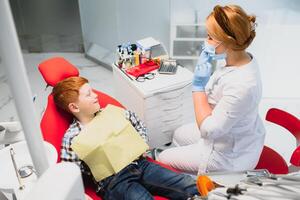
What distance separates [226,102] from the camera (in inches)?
59.8

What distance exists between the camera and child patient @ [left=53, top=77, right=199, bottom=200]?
1664 millimetres

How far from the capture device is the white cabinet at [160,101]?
2.12 meters

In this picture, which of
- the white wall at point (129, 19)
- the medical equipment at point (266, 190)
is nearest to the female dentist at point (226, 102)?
the medical equipment at point (266, 190)

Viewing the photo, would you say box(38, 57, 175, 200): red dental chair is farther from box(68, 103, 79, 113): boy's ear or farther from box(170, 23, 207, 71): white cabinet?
box(170, 23, 207, 71): white cabinet

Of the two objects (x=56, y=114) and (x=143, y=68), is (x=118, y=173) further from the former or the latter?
(x=143, y=68)

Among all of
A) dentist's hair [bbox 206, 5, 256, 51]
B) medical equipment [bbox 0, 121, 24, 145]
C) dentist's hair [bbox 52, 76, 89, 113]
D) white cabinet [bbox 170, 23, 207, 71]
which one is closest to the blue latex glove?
dentist's hair [bbox 206, 5, 256, 51]

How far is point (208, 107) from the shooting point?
5.51 ft

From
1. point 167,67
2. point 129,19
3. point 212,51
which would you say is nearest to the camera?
point 212,51

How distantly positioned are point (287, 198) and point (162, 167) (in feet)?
4.02

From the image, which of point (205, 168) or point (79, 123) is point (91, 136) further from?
point (205, 168)

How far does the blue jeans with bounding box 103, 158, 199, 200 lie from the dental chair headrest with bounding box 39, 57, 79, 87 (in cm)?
64

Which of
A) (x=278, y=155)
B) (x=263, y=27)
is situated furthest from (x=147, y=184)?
(x=263, y=27)

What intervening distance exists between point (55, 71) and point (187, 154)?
2.88 feet

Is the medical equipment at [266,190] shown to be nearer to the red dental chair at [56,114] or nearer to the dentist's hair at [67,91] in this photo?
the red dental chair at [56,114]
